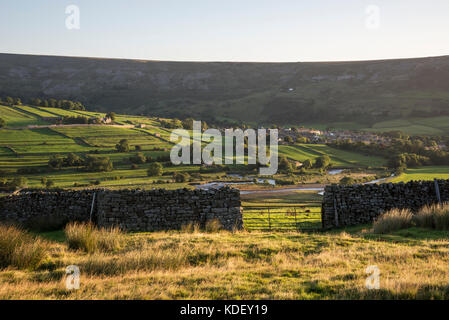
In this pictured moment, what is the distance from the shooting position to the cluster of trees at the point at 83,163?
6322 cm

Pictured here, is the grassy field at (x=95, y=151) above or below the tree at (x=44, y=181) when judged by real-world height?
above

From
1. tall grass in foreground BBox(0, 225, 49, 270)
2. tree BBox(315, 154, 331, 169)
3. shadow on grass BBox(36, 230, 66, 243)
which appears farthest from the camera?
tree BBox(315, 154, 331, 169)

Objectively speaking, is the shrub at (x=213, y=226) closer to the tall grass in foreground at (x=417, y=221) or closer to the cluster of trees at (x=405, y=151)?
the tall grass in foreground at (x=417, y=221)

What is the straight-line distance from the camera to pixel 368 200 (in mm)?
16750

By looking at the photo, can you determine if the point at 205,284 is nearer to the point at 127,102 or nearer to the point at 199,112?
the point at 199,112

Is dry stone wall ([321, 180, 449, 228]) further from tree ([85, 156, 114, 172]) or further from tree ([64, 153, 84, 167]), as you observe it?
tree ([64, 153, 84, 167])

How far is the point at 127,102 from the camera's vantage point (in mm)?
192750

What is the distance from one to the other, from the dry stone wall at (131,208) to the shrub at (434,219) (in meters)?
7.31

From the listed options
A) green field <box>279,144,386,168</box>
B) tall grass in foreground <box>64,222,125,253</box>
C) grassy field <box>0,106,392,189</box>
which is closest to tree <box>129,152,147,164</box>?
grassy field <box>0,106,392,189</box>

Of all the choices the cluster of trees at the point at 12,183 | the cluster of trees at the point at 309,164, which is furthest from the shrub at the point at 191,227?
the cluster of trees at the point at 309,164

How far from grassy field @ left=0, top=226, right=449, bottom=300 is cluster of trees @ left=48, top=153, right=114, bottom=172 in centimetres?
5432

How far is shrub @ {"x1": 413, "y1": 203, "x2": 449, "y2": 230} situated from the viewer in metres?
13.7
